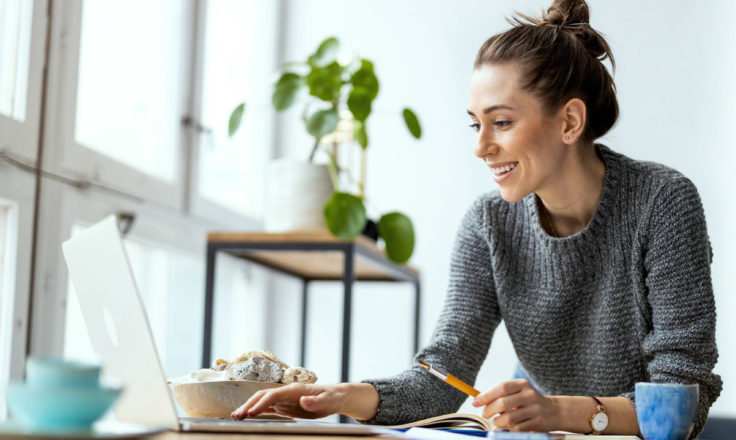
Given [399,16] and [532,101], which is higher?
[399,16]

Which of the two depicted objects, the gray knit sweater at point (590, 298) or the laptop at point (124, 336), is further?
the gray knit sweater at point (590, 298)

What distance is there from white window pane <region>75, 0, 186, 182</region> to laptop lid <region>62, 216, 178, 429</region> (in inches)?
44.8

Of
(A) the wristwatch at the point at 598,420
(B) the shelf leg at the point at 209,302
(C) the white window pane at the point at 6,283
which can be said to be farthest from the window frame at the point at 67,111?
(A) the wristwatch at the point at 598,420

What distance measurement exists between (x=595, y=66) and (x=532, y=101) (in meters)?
0.15

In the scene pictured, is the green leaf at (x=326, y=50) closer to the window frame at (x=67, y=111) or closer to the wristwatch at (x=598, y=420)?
the window frame at (x=67, y=111)

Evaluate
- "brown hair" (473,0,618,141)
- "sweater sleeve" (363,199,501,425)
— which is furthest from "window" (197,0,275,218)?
"brown hair" (473,0,618,141)

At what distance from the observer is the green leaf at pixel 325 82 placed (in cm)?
215

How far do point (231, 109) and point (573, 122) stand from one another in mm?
1641

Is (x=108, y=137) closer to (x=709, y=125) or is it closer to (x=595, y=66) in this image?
A: (x=595, y=66)

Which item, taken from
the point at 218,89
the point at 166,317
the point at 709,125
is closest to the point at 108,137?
the point at 166,317

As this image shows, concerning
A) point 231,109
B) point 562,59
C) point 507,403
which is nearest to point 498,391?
point 507,403

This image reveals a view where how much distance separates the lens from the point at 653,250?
51.3 inches

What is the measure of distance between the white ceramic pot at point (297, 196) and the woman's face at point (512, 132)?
77 centimetres

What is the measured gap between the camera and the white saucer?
578mm
